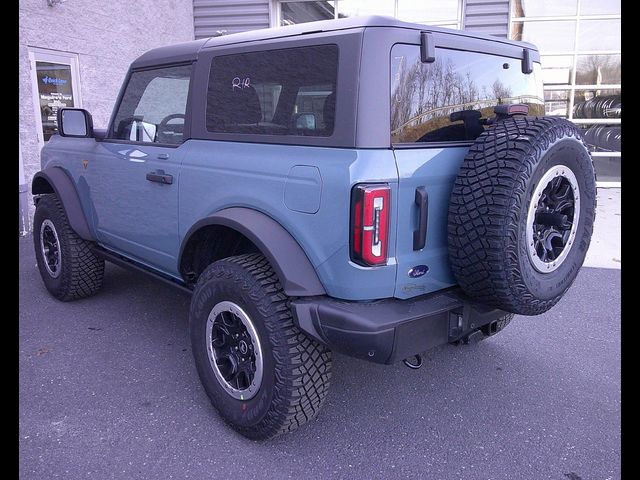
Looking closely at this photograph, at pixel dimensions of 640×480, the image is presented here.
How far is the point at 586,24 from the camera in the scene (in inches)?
389

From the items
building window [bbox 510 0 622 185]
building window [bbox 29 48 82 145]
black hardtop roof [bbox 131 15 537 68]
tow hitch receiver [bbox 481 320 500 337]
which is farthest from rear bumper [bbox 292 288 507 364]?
building window [bbox 510 0 622 185]

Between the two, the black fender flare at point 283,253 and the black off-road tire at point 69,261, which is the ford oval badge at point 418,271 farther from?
the black off-road tire at point 69,261

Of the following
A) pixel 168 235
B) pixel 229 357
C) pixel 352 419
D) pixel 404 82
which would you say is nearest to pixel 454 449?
pixel 352 419

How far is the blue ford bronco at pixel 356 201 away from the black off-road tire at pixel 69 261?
1.59 metres

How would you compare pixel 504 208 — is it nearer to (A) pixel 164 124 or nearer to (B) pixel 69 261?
(A) pixel 164 124

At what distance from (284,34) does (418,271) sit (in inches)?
53.6

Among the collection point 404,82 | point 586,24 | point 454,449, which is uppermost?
point 586,24

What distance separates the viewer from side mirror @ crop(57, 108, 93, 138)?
392 cm

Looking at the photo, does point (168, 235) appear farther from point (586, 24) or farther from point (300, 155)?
point (586, 24)

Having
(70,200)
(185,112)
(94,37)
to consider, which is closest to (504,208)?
(185,112)

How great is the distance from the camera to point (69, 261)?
4359 millimetres

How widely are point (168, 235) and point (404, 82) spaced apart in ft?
5.67

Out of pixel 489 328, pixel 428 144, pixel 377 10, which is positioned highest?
pixel 377 10

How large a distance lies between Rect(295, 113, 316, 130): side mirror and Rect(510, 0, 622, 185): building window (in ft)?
27.1
